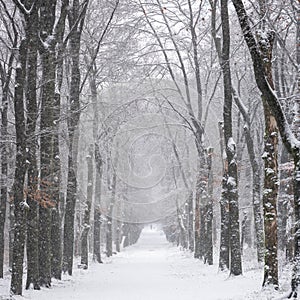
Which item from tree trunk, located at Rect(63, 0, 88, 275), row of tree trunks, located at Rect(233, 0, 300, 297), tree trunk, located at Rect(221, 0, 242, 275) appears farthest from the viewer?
tree trunk, located at Rect(63, 0, 88, 275)

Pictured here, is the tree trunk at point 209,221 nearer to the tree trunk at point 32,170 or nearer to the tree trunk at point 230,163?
the tree trunk at point 230,163

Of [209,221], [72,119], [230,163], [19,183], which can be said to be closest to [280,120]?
[19,183]

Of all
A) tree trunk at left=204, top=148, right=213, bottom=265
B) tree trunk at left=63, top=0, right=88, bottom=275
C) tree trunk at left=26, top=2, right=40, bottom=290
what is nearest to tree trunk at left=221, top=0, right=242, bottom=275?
tree trunk at left=63, top=0, right=88, bottom=275

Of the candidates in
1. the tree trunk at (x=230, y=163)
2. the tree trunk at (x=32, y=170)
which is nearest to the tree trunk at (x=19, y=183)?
the tree trunk at (x=32, y=170)

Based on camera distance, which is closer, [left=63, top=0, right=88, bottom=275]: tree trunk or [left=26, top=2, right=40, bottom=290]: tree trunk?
[left=26, top=2, right=40, bottom=290]: tree trunk

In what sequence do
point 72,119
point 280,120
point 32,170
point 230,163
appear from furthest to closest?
point 72,119 → point 230,163 → point 32,170 → point 280,120

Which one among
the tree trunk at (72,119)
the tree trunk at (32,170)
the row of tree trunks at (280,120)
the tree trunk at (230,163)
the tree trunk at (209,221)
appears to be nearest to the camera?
the row of tree trunks at (280,120)

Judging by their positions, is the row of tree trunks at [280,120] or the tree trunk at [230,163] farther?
the tree trunk at [230,163]

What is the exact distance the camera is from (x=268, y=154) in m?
14.6

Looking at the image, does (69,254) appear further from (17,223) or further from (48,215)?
(17,223)

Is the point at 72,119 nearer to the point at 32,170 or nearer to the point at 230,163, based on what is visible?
the point at 32,170

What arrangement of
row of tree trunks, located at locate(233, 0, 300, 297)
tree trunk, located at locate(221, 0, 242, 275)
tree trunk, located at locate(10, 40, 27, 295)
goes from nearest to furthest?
row of tree trunks, located at locate(233, 0, 300, 297), tree trunk, located at locate(10, 40, 27, 295), tree trunk, located at locate(221, 0, 242, 275)

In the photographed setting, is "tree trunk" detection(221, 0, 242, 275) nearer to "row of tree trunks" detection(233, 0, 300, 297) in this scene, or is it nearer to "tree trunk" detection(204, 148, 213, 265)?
"tree trunk" detection(204, 148, 213, 265)

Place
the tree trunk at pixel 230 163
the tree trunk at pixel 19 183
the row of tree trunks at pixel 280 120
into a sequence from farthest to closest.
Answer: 1. the tree trunk at pixel 230 163
2. the tree trunk at pixel 19 183
3. the row of tree trunks at pixel 280 120
